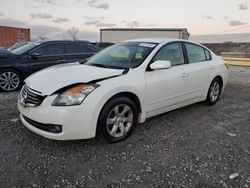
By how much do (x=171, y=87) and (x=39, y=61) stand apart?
4140mm

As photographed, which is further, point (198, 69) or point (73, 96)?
point (198, 69)

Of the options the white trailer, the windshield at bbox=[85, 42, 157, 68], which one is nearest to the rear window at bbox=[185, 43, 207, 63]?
the windshield at bbox=[85, 42, 157, 68]

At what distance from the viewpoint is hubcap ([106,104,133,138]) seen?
133 inches

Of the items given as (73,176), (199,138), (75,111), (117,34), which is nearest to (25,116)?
(75,111)

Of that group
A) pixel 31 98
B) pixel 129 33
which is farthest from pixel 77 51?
pixel 129 33

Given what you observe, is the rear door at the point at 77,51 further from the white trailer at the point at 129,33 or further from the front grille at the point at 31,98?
the white trailer at the point at 129,33

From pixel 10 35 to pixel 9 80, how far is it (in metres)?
17.5

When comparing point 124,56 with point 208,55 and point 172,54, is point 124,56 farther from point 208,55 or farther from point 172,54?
point 208,55

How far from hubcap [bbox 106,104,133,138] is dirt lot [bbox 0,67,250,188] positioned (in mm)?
187

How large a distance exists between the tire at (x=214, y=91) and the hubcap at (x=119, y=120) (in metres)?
2.43

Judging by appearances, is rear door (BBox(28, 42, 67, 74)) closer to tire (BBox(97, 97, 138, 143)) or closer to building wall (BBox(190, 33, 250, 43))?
tire (BBox(97, 97, 138, 143))

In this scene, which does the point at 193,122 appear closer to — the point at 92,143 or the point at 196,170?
the point at 196,170

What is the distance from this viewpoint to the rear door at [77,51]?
7.31 metres

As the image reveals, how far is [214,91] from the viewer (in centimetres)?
545
